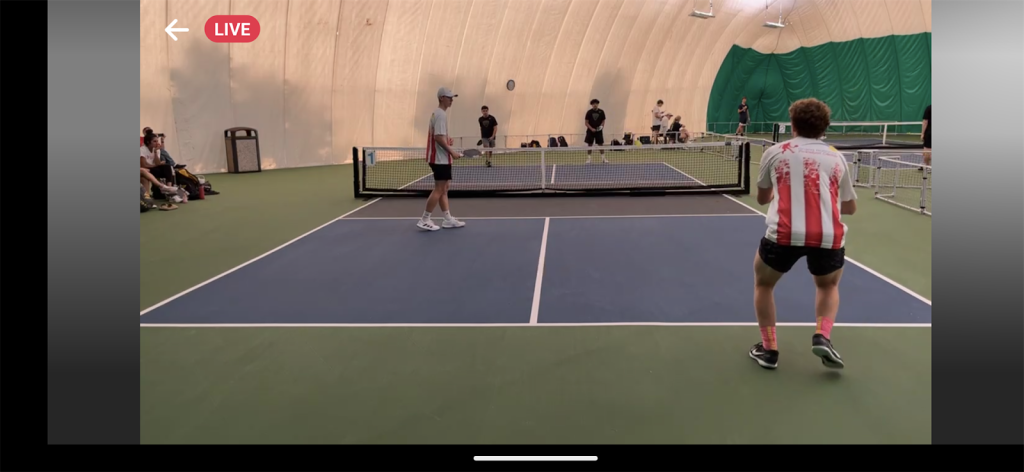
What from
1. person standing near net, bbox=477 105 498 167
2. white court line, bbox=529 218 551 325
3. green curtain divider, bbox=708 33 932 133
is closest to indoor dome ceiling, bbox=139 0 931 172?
green curtain divider, bbox=708 33 932 133

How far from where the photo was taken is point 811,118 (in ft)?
9.73

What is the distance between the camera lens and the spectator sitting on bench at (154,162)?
30.7 ft

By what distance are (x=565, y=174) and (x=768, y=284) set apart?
974 centimetres

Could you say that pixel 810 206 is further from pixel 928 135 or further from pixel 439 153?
pixel 928 135

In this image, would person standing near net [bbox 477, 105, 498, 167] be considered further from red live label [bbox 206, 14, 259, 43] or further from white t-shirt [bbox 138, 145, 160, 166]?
white t-shirt [bbox 138, 145, 160, 166]

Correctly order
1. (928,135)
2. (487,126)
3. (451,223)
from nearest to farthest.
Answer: (451,223) → (928,135) → (487,126)

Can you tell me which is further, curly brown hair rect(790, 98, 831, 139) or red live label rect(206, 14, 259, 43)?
red live label rect(206, 14, 259, 43)

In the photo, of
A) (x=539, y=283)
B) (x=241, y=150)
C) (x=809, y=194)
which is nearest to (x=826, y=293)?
(x=809, y=194)

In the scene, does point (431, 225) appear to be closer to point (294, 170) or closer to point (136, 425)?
point (136, 425)

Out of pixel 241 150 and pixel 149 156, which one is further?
pixel 241 150

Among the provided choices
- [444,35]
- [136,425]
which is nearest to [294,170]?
[444,35]

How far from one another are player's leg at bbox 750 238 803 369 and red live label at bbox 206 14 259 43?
13347 mm

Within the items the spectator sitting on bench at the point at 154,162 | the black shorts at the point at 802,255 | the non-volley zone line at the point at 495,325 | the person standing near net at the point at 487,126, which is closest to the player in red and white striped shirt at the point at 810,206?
the black shorts at the point at 802,255

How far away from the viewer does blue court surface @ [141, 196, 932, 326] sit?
4125 millimetres
